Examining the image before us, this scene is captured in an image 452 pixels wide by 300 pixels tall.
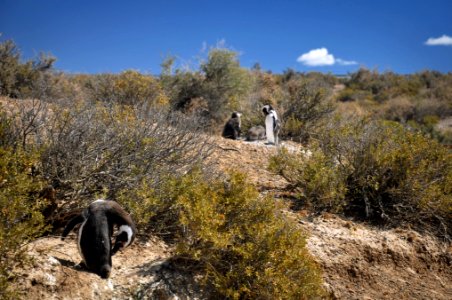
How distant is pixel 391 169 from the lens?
582 centimetres

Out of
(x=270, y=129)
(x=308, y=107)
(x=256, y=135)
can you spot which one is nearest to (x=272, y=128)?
(x=270, y=129)

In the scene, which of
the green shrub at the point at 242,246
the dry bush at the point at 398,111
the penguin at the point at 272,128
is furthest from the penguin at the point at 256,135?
the dry bush at the point at 398,111

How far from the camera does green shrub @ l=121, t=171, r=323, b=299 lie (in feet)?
11.6

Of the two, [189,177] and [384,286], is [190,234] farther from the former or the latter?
[384,286]

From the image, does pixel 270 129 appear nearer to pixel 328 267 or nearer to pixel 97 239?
pixel 328 267

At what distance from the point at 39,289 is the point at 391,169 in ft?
16.6

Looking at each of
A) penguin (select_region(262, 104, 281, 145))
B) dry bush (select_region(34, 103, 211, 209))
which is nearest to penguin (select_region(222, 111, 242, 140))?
penguin (select_region(262, 104, 281, 145))

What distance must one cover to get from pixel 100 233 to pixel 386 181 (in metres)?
4.55

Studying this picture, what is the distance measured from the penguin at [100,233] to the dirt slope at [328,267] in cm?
14

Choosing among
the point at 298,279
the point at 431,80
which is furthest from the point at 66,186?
the point at 431,80

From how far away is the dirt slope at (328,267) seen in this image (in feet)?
10.4

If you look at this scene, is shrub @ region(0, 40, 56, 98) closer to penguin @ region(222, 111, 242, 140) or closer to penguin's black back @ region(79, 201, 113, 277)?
penguin @ region(222, 111, 242, 140)

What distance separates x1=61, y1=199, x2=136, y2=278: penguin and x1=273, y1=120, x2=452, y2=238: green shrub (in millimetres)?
3108

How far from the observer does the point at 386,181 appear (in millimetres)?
5891
